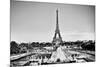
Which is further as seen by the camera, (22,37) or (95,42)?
(95,42)

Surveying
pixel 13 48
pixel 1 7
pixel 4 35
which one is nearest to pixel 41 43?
pixel 13 48

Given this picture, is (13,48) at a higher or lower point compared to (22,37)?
lower

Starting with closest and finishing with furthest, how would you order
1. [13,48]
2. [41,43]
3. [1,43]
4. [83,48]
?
[1,43] < [13,48] < [41,43] < [83,48]

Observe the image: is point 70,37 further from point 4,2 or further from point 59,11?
point 4,2

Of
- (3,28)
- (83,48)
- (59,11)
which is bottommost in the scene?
(83,48)

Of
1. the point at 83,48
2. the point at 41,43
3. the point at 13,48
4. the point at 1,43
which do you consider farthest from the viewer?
the point at 83,48

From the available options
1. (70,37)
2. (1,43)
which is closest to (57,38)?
(70,37)
